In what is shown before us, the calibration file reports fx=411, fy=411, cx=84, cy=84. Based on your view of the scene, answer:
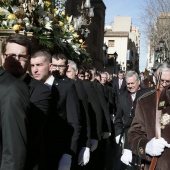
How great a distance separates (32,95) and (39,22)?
2522 millimetres

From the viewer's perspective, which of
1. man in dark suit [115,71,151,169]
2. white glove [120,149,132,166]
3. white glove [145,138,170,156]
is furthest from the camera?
man in dark suit [115,71,151,169]

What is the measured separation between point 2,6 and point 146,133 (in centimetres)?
305

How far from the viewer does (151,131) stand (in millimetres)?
3299

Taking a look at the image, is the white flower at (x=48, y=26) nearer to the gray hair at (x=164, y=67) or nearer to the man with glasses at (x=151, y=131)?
the gray hair at (x=164, y=67)

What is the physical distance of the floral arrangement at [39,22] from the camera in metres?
5.22

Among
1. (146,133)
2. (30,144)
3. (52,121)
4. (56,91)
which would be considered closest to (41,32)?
(56,91)

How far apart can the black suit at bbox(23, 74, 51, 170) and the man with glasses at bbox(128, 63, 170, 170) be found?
801 mm

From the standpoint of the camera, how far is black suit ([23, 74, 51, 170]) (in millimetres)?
2742

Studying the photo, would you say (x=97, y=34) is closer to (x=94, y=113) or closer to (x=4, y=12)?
(x=94, y=113)

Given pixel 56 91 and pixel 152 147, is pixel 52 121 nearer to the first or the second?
pixel 56 91

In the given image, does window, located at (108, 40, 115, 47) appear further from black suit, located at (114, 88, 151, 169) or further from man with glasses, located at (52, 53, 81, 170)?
man with glasses, located at (52, 53, 81, 170)

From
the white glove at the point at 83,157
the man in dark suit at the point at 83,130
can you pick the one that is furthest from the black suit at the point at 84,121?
the white glove at the point at 83,157

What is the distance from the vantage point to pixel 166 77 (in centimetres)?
456

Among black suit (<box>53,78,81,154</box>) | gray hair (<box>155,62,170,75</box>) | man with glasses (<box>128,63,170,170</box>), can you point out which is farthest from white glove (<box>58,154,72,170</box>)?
gray hair (<box>155,62,170,75</box>)
